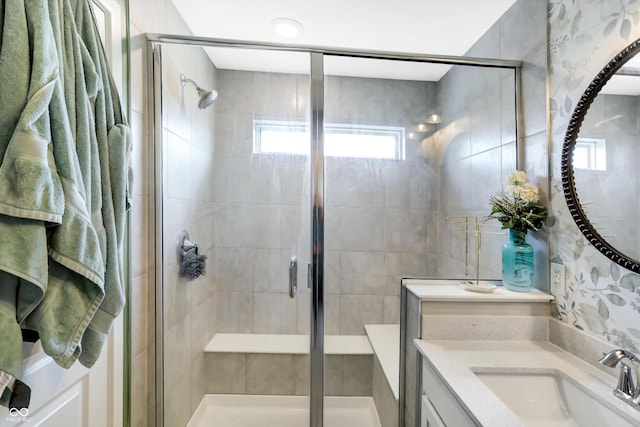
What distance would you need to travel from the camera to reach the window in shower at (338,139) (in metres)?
1.42

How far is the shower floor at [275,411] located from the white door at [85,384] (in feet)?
1.68

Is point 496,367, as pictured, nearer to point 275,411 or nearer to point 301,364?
point 301,364

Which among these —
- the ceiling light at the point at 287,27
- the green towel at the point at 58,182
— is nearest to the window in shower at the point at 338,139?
the ceiling light at the point at 287,27

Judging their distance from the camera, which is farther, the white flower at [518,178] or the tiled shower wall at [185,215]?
the tiled shower wall at [185,215]

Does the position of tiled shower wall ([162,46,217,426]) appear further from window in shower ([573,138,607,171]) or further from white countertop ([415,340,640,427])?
window in shower ([573,138,607,171])

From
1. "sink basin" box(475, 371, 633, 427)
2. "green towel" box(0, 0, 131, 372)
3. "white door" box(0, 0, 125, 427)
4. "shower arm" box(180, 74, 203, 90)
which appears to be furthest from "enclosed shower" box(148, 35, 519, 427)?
"green towel" box(0, 0, 131, 372)

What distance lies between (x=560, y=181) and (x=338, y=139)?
37.9 inches

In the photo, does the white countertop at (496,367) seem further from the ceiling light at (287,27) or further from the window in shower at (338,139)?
the ceiling light at (287,27)

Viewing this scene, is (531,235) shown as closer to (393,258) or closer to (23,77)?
(393,258)

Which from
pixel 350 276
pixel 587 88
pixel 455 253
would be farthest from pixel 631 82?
pixel 350 276

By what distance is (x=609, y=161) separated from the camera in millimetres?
969

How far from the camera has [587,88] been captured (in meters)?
1.05

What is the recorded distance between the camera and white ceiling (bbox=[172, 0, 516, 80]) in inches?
55.0

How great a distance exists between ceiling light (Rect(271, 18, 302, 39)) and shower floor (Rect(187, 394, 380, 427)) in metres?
1.99
